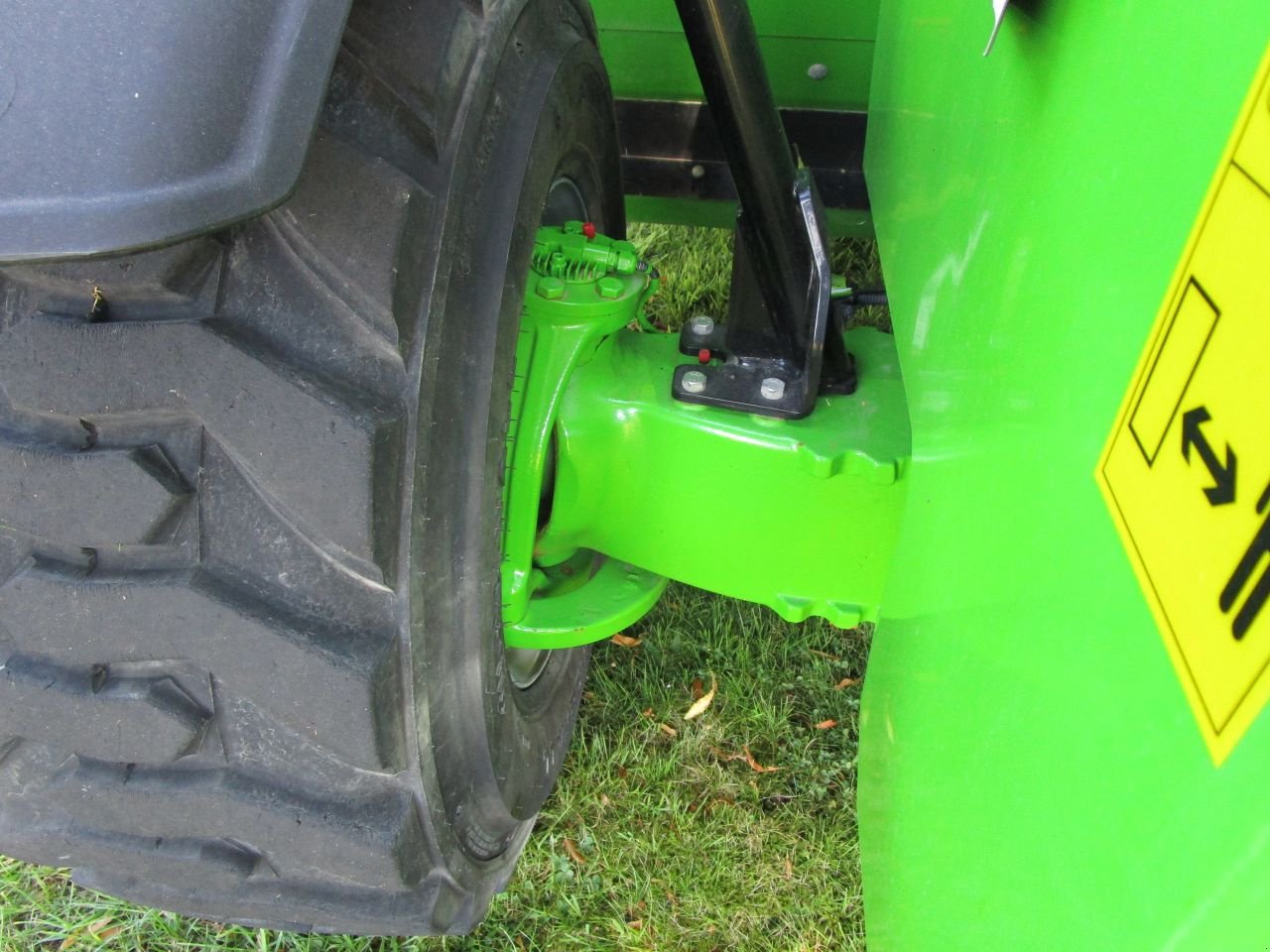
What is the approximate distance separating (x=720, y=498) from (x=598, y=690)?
0.53m

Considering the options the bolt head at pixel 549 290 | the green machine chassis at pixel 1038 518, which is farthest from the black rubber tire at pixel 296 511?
the green machine chassis at pixel 1038 518

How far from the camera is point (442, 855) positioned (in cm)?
83

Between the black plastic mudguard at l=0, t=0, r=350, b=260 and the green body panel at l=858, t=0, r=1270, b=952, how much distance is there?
396mm

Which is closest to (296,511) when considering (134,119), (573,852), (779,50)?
(134,119)

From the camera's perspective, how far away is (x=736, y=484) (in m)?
0.98

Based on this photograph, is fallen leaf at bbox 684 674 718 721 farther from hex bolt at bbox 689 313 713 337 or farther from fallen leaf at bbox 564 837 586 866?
hex bolt at bbox 689 313 713 337

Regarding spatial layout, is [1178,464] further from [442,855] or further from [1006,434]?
[442,855]

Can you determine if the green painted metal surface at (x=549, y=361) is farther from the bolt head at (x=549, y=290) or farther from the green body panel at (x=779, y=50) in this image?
the green body panel at (x=779, y=50)

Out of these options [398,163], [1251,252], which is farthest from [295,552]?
[1251,252]

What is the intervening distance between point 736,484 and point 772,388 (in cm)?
11

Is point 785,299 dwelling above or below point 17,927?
above

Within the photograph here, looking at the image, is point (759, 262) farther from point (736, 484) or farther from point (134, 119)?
point (134, 119)

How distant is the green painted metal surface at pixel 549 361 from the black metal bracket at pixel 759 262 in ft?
0.35

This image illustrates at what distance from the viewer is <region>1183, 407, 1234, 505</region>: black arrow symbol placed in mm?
335
